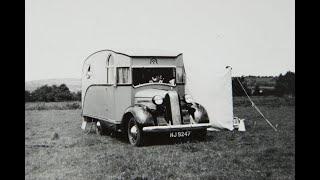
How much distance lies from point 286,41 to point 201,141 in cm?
296

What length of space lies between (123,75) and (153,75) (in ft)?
2.43

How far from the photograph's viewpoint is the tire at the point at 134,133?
8.28 m

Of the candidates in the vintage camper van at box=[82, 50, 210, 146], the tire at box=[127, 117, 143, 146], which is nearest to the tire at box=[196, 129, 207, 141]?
the vintage camper van at box=[82, 50, 210, 146]

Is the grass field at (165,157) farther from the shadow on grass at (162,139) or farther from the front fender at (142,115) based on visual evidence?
the front fender at (142,115)

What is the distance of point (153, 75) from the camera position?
9320 mm

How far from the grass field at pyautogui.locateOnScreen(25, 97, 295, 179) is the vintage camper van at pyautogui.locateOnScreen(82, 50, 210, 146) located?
357mm

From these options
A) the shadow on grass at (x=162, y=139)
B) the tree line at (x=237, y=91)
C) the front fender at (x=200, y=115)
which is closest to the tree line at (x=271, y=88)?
the tree line at (x=237, y=91)

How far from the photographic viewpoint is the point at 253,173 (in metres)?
5.98

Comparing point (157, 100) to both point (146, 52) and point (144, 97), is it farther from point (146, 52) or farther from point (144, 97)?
point (146, 52)

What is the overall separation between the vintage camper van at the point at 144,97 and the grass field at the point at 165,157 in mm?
357

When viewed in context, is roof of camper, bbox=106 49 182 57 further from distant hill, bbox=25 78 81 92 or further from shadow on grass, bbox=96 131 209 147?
shadow on grass, bbox=96 131 209 147

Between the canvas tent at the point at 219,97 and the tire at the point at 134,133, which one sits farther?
the canvas tent at the point at 219,97

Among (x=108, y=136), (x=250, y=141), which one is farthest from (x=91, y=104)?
(x=250, y=141)
